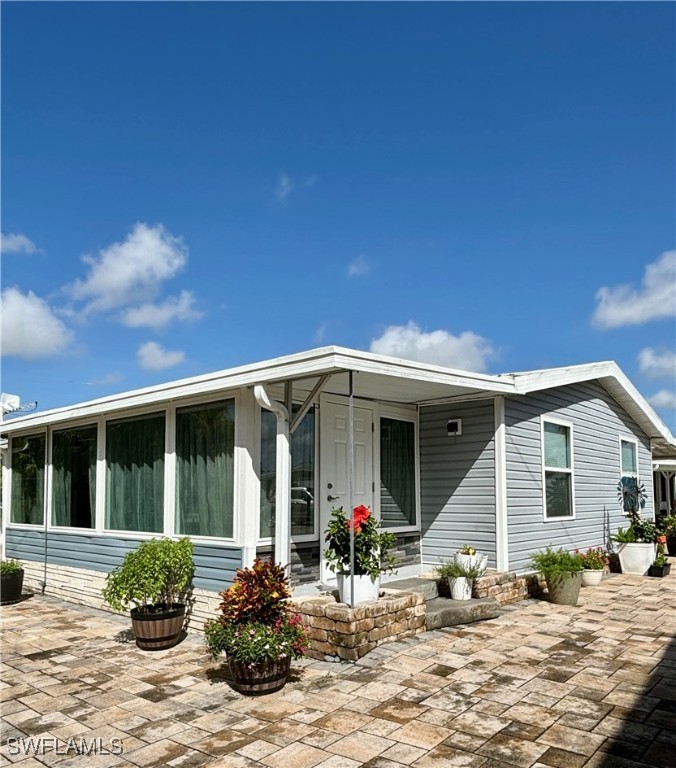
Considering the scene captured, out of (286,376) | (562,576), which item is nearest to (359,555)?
(286,376)

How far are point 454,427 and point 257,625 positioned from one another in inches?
162

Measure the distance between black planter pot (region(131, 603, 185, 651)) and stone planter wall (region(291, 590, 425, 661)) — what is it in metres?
1.14

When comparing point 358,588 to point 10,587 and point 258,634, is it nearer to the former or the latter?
point 258,634

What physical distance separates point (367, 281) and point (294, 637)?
15977 millimetres

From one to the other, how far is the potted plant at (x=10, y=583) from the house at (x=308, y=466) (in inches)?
19.0

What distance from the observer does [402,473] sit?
792cm

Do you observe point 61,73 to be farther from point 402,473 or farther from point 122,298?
point 122,298

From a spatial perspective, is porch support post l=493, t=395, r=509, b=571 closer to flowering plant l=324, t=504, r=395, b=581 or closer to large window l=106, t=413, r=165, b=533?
flowering plant l=324, t=504, r=395, b=581

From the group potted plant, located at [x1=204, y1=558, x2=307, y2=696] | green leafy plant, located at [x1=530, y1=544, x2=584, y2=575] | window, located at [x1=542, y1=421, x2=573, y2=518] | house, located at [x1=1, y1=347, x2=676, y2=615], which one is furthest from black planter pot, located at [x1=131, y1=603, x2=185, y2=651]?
window, located at [x1=542, y1=421, x2=573, y2=518]

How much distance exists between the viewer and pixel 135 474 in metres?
7.30

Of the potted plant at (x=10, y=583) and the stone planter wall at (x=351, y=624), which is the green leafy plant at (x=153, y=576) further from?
the potted plant at (x=10, y=583)

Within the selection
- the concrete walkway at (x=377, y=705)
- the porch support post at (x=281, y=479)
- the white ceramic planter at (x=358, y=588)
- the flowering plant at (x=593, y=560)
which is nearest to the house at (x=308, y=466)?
the porch support post at (x=281, y=479)

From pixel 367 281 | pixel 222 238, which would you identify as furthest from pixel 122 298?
pixel 222 238

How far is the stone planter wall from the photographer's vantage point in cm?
506
